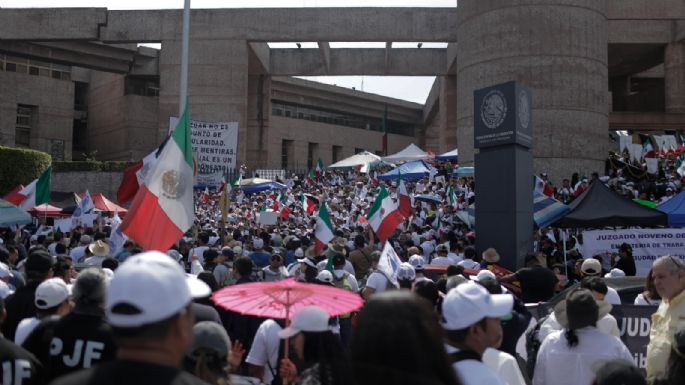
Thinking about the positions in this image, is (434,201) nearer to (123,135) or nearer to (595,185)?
(595,185)

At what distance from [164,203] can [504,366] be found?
3.87 m

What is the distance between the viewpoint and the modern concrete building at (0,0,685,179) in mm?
26141

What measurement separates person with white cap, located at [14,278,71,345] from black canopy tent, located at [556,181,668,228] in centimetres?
1037

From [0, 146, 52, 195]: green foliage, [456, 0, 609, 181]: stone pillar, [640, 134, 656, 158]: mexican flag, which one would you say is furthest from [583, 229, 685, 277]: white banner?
[0, 146, 52, 195]: green foliage

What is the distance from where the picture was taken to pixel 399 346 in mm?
2117

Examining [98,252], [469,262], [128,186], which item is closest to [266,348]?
[98,252]

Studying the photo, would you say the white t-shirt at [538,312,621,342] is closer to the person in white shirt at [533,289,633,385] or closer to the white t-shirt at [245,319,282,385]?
the person in white shirt at [533,289,633,385]

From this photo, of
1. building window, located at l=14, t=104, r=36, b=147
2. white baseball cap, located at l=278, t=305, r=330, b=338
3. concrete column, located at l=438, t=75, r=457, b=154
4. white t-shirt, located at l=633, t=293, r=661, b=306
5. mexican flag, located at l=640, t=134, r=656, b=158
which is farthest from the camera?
building window, located at l=14, t=104, r=36, b=147

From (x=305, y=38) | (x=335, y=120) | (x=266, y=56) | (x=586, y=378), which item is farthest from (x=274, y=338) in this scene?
(x=335, y=120)

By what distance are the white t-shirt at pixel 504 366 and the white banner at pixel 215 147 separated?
12607 mm

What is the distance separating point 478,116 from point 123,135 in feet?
113

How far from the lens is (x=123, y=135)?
43.0 meters

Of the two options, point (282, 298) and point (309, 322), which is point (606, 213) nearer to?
point (282, 298)

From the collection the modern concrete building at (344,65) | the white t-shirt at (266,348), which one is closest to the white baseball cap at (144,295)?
the white t-shirt at (266,348)
